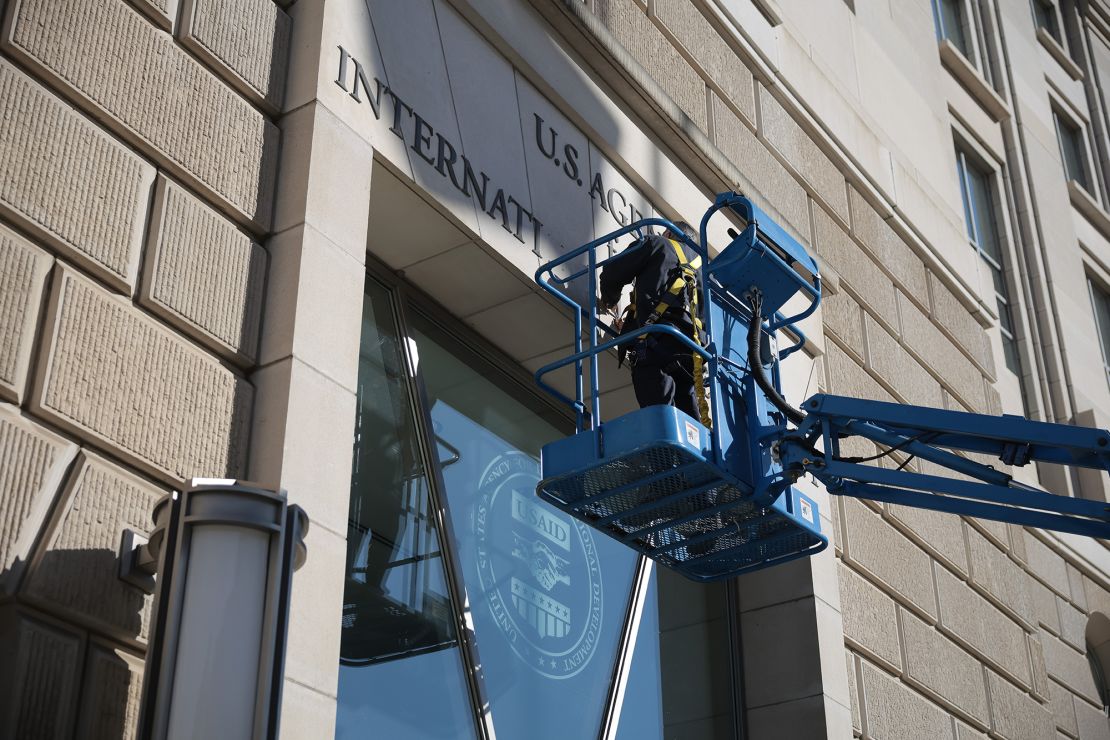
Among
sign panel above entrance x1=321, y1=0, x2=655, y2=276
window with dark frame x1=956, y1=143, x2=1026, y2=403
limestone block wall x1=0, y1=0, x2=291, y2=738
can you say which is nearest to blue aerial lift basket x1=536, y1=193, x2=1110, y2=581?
sign panel above entrance x1=321, y1=0, x2=655, y2=276

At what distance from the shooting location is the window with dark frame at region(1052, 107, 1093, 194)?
76.4ft

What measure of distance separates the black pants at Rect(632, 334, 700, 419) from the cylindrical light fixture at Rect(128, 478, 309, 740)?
2941mm

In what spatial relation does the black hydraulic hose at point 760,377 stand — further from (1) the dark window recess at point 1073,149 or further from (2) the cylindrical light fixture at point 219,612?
(1) the dark window recess at point 1073,149

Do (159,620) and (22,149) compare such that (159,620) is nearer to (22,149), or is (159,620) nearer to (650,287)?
(22,149)

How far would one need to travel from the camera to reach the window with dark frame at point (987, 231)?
60.6 feet

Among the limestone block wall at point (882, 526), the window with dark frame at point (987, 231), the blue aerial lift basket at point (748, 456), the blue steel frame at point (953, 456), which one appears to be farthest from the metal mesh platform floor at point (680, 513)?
the window with dark frame at point (987, 231)

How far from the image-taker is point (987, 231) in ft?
63.4

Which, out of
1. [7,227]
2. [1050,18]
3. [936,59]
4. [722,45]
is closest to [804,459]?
[7,227]

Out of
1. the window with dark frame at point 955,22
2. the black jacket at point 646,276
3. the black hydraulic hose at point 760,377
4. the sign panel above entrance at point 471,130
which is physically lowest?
the black hydraulic hose at point 760,377

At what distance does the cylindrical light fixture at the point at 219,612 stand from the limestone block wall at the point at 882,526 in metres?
5.78

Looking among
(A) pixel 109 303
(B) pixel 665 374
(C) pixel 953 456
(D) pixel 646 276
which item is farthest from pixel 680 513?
(A) pixel 109 303

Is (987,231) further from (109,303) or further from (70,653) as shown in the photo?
(70,653)

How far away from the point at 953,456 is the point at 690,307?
1683 mm

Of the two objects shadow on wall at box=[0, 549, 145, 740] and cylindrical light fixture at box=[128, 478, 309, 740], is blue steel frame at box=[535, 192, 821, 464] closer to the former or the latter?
cylindrical light fixture at box=[128, 478, 309, 740]
